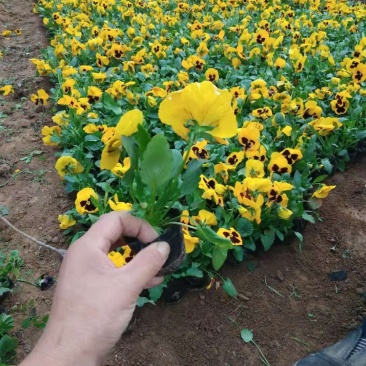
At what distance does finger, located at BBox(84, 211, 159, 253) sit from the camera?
121cm

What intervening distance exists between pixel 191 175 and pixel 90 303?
0.48 meters

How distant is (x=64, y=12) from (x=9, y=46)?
2.63ft

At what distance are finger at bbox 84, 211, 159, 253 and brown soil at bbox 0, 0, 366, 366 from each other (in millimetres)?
872

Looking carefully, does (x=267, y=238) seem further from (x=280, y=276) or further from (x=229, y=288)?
(x=229, y=288)

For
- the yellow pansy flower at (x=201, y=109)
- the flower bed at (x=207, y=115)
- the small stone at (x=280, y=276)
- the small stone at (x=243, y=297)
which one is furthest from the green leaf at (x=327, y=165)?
the yellow pansy flower at (x=201, y=109)

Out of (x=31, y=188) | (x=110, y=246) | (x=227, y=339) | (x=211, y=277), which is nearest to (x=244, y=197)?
(x=211, y=277)

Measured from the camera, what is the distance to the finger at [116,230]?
1211mm

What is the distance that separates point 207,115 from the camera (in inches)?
46.6

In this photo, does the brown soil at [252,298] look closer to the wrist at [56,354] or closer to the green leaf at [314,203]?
the green leaf at [314,203]

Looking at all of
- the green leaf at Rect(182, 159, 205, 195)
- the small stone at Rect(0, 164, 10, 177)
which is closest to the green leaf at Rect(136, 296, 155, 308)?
the green leaf at Rect(182, 159, 205, 195)

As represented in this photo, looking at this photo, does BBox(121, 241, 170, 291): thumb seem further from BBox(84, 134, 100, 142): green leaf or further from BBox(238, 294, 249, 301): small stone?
BBox(84, 134, 100, 142): green leaf

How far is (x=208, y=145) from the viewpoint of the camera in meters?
2.80

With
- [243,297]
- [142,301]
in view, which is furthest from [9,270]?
[243,297]

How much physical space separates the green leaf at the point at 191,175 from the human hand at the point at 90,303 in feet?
0.88
